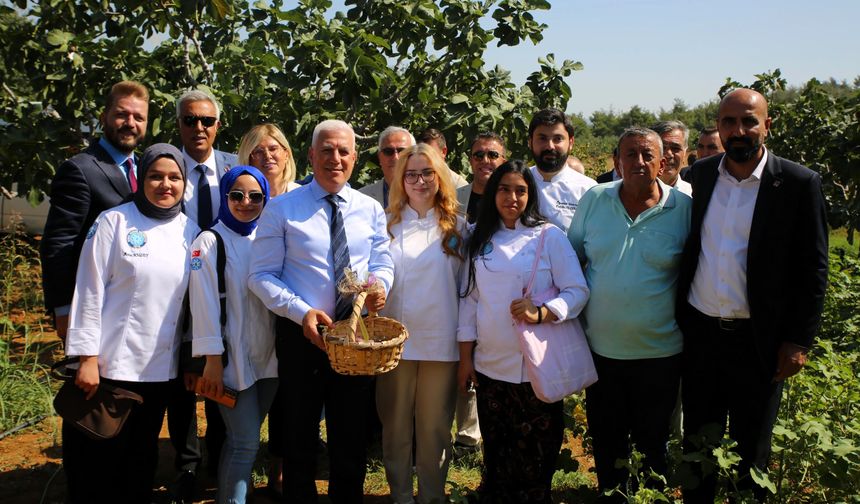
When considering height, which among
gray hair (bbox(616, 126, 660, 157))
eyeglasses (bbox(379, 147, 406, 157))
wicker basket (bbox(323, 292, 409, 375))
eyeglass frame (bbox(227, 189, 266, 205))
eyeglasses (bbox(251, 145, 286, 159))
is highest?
gray hair (bbox(616, 126, 660, 157))

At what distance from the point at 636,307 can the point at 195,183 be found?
2.44 metres

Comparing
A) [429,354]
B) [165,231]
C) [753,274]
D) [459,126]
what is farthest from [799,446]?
[459,126]

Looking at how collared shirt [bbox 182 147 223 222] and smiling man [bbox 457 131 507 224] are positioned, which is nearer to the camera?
collared shirt [bbox 182 147 223 222]

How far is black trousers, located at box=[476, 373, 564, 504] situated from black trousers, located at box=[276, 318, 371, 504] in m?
0.64

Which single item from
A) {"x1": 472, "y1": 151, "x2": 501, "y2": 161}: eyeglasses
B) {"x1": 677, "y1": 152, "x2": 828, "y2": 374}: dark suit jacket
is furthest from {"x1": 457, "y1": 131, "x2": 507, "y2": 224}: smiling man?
{"x1": 677, "y1": 152, "x2": 828, "y2": 374}: dark suit jacket

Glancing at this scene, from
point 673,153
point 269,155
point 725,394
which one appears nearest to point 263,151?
point 269,155

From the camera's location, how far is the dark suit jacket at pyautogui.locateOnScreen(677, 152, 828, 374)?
3131mm

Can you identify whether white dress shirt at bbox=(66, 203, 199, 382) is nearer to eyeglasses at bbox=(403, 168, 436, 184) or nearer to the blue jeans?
the blue jeans

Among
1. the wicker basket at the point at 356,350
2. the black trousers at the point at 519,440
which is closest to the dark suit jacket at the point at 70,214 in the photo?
the wicker basket at the point at 356,350

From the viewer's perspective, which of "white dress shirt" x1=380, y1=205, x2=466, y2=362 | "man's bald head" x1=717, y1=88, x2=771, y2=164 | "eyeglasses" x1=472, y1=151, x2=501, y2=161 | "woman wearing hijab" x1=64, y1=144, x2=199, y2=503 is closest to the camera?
→ "woman wearing hijab" x1=64, y1=144, x2=199, y2=503

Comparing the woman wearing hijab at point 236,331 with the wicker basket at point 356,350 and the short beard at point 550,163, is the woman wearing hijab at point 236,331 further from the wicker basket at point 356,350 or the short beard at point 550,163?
the short beard at point 550,163

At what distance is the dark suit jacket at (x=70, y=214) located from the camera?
3.35 metres

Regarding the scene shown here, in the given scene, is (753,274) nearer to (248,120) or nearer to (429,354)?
(429,354)

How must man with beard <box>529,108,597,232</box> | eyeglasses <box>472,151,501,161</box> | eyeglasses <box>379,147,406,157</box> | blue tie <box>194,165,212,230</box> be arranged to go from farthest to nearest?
eyeglasses <box>472,151,501,161</box>
eyeglasses <box>379,147,406,157</box>
man with beard <box>529,108,597,232</box>
blue tie <box>194,165,212,230</box>
